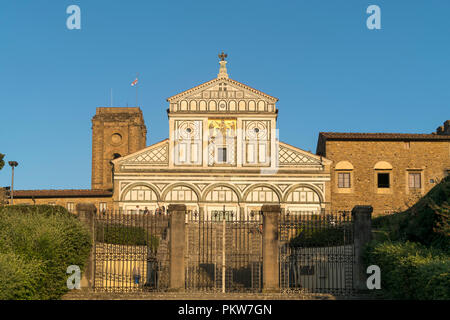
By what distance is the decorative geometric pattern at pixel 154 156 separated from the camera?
4234 centimetres

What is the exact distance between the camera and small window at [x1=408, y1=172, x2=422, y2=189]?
4216 cm

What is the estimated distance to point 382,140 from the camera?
42.1 meters

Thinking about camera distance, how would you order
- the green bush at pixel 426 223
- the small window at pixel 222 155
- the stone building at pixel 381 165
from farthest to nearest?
the small window at pixel 222 155 → the stone building at pixel 381 165 → the green bush at pixel 426 223

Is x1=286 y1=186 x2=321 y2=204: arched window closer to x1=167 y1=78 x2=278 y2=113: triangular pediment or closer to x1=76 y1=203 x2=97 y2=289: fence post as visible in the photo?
x1=167 y1=78 x2=278 y2=113: triangular pediment

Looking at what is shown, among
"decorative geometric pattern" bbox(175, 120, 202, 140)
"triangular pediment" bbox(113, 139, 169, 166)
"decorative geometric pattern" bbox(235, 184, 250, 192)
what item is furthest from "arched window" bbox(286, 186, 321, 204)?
"triangular pediment" bbox(113, 139, 169, 166)

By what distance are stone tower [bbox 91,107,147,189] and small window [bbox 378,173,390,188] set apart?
87.2 ft

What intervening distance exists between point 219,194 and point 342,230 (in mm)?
23579

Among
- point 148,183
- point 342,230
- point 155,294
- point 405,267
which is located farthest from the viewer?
point 148,183

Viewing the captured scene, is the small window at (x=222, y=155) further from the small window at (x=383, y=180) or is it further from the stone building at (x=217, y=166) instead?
the small window at (x=383, y=180)

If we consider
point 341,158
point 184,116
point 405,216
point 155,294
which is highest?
point 184,116

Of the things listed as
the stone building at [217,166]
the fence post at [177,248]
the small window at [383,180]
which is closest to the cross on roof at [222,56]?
the stone building at [217,166]

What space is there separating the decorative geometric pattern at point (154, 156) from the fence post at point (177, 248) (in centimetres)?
2476
